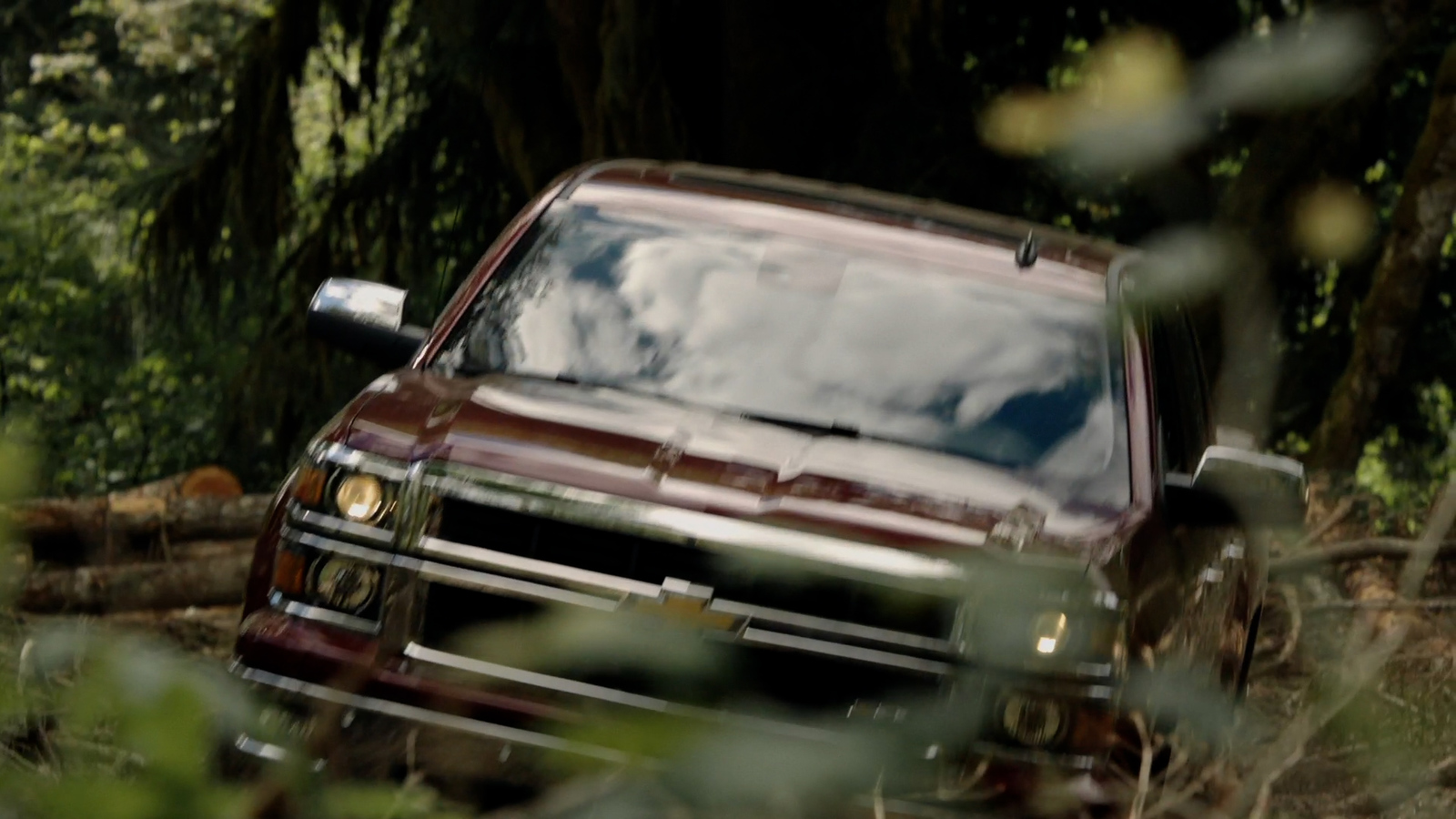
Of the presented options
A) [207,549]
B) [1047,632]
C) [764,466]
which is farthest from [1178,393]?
[207,549]

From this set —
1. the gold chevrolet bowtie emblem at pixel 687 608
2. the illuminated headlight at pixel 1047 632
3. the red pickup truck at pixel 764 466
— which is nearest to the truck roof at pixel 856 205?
the red pickup truck at pixel 764 466

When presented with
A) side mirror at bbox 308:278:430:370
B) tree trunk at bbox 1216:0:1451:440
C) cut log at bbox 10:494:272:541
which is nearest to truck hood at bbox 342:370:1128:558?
side mirror at bbox 308:278:430:370

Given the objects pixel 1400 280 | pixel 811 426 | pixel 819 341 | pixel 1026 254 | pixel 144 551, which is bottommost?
pixel 144 551

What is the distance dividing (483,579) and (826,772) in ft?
8.64

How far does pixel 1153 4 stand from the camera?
12.8 metres

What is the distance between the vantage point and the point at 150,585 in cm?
905

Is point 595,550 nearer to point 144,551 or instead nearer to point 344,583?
point 344,583

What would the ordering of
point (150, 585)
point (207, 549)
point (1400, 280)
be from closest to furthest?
point (150, 585), point (207, 549), point (1400, 280)

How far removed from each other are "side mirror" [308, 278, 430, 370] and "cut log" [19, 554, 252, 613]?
11.2 ft

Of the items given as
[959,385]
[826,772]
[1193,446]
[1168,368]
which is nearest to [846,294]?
[959,385]

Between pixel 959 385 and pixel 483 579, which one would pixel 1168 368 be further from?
pixel 483 579

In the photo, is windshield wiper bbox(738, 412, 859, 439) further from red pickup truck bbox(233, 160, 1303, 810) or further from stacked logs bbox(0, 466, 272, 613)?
stacked logs bbox(0, 466, 272, 613)

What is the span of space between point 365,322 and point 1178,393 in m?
2.02

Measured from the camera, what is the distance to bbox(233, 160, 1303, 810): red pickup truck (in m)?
3.58
